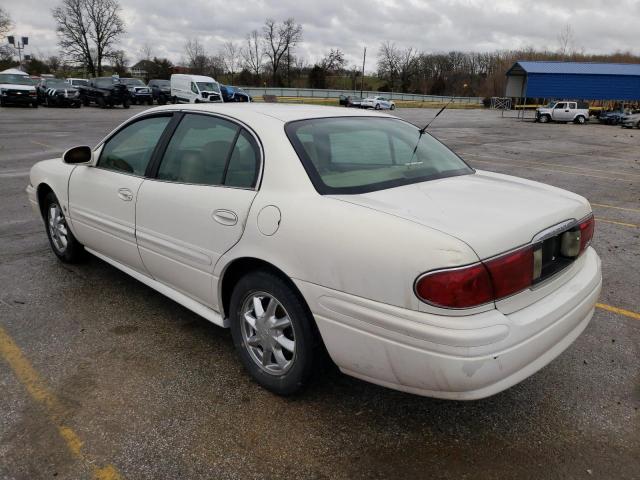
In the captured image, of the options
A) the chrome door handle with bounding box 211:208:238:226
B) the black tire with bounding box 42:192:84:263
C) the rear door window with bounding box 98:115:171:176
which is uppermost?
the rear door window with bounding box 98:115:171:176

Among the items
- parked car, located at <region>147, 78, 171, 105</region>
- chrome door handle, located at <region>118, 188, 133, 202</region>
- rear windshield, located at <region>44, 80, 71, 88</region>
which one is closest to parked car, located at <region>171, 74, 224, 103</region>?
parked car, located at <region>147, 78, 171, 105</region>

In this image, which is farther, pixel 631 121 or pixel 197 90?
pixel 631 121

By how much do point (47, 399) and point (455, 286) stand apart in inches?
86.9

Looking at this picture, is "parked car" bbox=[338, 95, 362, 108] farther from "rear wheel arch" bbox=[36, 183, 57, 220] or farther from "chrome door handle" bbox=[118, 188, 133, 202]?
"chrome door handle" bbox=[118, 188, 133, 202]

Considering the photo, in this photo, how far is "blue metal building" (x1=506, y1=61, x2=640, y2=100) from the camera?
42719 mm

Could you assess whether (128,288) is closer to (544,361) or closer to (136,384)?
(136,384)

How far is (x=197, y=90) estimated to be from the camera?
30.8 metres

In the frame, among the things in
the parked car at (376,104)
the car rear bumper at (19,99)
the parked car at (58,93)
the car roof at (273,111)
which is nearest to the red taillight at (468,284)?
the car roof at (273,111)

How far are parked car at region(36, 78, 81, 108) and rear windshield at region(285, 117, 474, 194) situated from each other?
32.3m

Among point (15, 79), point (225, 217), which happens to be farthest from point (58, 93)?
point (225, 217)

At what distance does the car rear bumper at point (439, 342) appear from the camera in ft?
6.63

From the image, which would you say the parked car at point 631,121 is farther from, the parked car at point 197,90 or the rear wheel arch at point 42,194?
the rear wheel arch at point 42,194

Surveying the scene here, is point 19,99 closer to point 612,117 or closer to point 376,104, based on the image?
point 376,104

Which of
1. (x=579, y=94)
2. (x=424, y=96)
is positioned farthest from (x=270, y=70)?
(x=579, y=94)
